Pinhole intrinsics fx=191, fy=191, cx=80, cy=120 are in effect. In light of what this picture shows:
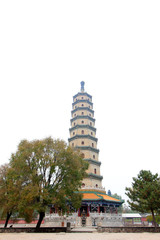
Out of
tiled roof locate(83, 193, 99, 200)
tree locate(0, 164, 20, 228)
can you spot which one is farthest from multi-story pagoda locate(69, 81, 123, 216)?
tree locate(0, 164, 20, 228)

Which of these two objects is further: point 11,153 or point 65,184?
point 11,153

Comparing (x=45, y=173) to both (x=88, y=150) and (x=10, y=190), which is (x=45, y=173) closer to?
(x=10, y=190)

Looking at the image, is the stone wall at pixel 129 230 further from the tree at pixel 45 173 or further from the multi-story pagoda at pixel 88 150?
the multi-story pagoda at pixel 88 150

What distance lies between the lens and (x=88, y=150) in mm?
35656

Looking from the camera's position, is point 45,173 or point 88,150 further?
point 88,150

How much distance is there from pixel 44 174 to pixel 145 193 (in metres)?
10.8

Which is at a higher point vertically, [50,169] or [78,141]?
[78,141]

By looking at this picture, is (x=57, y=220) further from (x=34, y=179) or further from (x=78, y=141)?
(x=78, y=141)

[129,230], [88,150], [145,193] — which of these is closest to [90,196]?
[88,150]

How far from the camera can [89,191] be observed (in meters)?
31.2

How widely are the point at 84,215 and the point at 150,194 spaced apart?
475 inches

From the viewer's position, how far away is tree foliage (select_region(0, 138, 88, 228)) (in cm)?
1825

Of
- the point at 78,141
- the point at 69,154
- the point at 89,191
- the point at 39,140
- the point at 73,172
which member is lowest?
the point at 89,191

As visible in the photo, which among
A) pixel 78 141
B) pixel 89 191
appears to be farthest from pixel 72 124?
pixel 89 191
